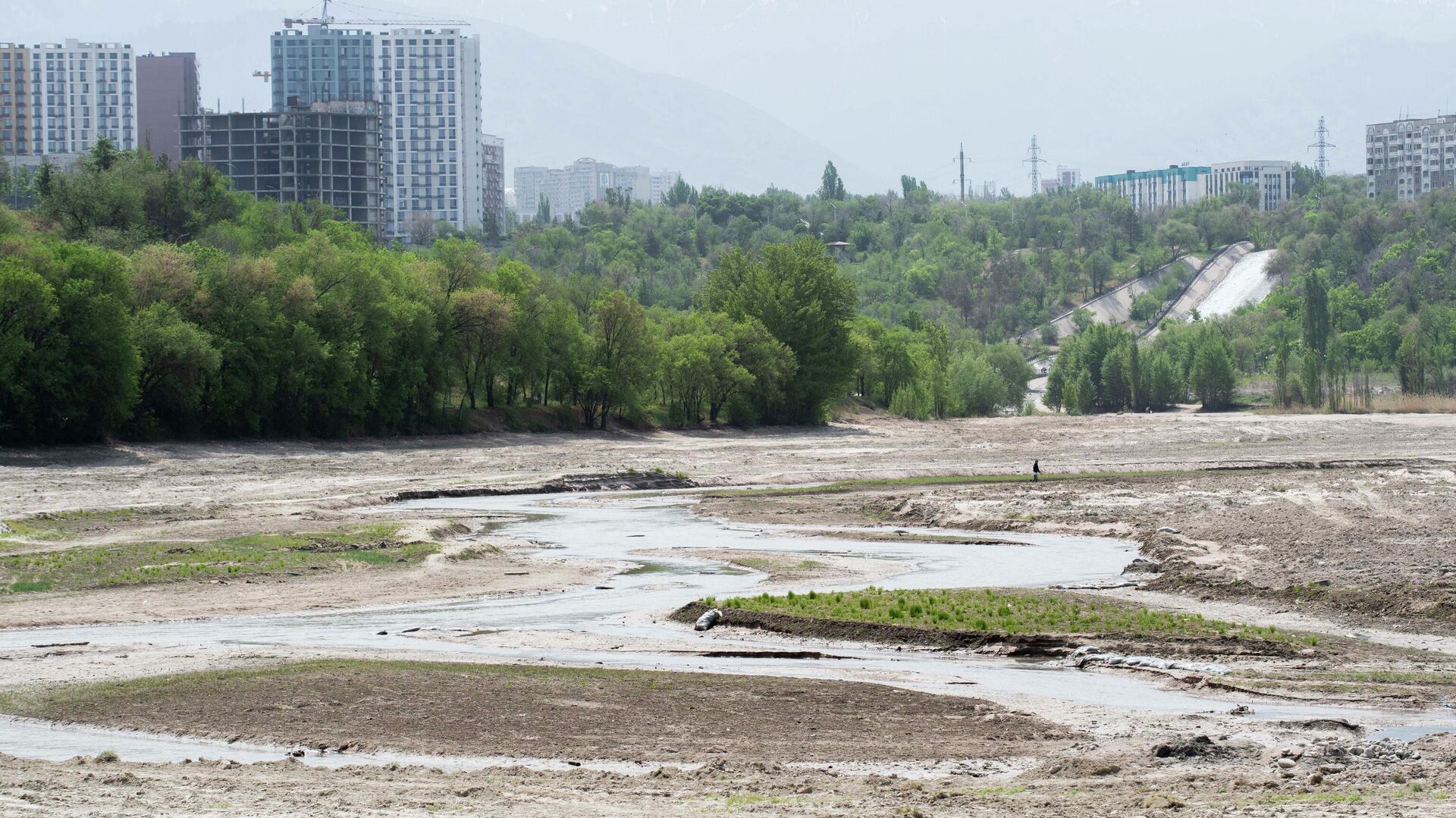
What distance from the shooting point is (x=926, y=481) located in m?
61.8

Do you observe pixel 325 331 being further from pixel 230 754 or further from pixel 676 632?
pixel 230 754

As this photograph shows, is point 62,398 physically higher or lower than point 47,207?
lower

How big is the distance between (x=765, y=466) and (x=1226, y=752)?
5819 centimetres

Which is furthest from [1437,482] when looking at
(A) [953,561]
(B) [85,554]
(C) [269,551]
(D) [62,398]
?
(D) [62,398]

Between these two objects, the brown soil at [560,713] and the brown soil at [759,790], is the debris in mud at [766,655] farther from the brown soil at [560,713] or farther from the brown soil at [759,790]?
the brown soil at [759,790]

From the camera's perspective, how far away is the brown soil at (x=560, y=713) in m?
16.2

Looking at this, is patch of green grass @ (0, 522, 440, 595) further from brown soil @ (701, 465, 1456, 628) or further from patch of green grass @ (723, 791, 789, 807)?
patch of green grass @ (723, 791, 789, 807)

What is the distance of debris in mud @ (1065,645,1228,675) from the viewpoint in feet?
68.8

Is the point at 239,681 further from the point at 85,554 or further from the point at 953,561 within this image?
the point at 953,561

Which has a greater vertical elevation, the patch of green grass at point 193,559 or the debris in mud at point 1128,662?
the patch of green grass at point 193,559

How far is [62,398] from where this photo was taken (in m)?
62.8

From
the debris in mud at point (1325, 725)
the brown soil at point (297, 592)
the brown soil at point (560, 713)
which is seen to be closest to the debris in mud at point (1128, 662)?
the debris in mud at point (1325, 725)

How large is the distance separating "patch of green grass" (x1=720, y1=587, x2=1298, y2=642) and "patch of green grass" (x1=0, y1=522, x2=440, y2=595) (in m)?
11.9

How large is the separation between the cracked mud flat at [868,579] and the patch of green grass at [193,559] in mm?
1326
